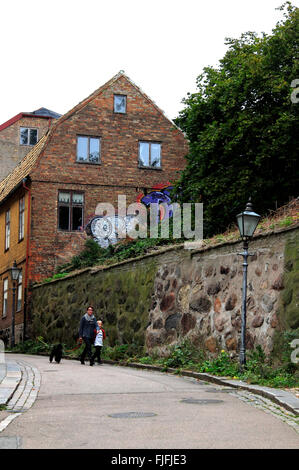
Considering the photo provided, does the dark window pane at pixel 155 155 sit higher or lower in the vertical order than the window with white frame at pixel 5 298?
higher

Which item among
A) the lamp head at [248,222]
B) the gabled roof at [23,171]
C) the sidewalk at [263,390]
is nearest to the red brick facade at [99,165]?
the gabled roof at [23,171]

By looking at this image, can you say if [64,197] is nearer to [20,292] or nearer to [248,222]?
[20,292]

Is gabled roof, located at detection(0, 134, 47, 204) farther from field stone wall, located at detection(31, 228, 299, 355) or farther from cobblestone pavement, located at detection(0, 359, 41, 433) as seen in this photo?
cobblestone pavement, located at detection(0, 359, 41, 433)

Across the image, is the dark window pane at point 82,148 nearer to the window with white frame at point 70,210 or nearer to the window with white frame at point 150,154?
the window with white frame at point 70,210

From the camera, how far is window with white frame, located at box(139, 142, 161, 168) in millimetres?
34312

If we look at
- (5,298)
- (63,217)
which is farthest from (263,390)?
(5,298)

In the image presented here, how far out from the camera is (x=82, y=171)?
3319 centimetres

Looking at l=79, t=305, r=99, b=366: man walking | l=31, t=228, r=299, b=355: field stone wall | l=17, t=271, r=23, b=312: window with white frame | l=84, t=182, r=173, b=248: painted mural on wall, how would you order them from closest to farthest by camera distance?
1. l=31, t=228, r=299, b=355: field stone wall
2. l=79, t=305, r=99, b=366: man walking
3. l=84, t=182, r=173, b=248: painted mural on wall
4. l=17, t=271, r=23, b=312: window with white frame

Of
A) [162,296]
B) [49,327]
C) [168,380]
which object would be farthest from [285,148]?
[49,327]

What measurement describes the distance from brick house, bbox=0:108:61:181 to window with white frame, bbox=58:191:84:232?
14742mm

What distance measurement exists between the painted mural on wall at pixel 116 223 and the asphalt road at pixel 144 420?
18903 millimetres

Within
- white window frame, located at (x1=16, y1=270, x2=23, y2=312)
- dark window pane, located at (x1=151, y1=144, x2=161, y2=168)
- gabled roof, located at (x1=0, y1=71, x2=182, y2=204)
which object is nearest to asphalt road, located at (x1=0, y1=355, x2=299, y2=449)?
white window frame, located at (x1=16, y1=270, x2=23, y2=312)

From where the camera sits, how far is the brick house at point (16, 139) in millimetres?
46812

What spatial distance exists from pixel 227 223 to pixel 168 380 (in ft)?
35.8
